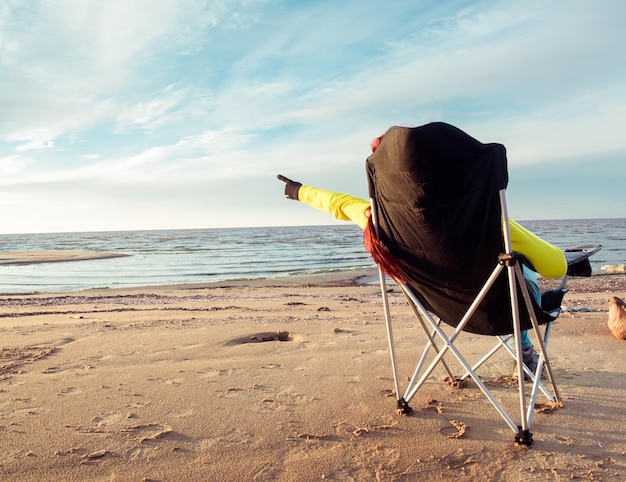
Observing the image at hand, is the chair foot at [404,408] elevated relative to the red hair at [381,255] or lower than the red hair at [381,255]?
lower

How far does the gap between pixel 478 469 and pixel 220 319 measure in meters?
5.01

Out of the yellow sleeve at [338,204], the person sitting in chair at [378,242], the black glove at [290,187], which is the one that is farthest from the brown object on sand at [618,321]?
the black glove at [290,187]

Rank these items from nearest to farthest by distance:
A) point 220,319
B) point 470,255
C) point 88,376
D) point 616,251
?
point 470,255 → point 88,376 → point 220,319 → point 616,251

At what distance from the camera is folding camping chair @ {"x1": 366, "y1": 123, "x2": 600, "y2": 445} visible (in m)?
2.52

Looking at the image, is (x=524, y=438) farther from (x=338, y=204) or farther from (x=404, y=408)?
(x=338, y=204)

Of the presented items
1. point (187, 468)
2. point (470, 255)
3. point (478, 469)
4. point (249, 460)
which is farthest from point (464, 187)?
point (187, 468)

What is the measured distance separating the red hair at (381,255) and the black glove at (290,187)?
0.73 meters

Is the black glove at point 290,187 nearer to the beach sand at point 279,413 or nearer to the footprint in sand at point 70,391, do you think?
the beach sand at point 279,413

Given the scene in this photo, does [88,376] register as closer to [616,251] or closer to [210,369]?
[210,369]

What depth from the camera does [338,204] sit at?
10.9ft

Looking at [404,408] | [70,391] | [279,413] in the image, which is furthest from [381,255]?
[70,391]

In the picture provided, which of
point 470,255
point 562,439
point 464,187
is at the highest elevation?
point 464,187

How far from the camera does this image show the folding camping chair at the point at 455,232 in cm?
252

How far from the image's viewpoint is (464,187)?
2.57 metres
